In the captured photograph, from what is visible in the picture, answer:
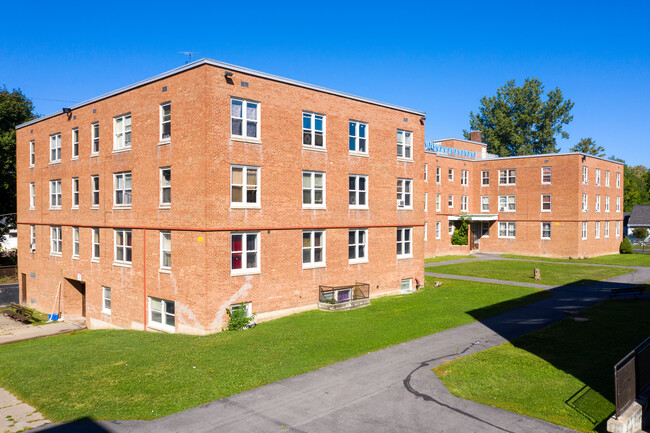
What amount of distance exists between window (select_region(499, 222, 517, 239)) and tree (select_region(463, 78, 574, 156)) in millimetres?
34517

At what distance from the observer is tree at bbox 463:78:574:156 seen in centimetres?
8306

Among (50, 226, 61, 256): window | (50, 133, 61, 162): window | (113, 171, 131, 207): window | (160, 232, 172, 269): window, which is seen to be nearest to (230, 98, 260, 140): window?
(160, 232, 172, 269): window

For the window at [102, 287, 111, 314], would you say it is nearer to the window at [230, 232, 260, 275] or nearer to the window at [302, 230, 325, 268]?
the window at [230, 232, 260, 275]

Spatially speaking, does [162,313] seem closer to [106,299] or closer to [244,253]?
[244,253]

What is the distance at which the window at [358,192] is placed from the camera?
26.6 metres

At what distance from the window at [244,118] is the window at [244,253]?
4.44 meters

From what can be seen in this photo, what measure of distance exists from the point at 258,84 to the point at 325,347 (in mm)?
11989

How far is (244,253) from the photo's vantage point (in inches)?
857

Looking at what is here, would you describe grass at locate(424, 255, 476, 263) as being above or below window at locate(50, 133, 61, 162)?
below

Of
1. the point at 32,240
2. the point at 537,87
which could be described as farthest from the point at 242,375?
the point at 537,87

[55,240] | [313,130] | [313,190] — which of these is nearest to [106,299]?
[55,240]

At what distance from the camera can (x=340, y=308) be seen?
24.4 m

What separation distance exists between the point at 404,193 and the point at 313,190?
7318 millimetres

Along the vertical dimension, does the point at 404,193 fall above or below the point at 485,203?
above
